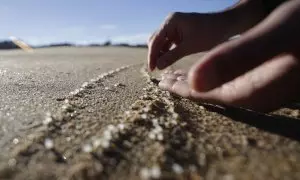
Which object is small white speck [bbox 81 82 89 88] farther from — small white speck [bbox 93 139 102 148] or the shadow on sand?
small white speck [bbox 93 139 102 148]

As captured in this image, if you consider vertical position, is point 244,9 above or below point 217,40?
above

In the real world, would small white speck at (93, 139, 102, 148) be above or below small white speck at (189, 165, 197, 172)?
below

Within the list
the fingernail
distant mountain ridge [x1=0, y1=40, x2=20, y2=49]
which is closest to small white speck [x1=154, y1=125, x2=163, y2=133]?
the fingernail

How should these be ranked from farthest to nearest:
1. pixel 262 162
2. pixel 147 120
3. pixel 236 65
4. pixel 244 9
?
pixel 244 9
pixel 147 120
pixel 236 65
pixel 262 162

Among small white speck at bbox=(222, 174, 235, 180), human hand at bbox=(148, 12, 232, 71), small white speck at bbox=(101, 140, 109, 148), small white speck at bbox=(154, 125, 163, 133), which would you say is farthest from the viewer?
human hand at bbox=(148, 12, 232, 71)

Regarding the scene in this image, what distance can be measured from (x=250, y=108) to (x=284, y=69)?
17 cm

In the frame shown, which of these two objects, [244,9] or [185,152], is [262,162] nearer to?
[185,152]

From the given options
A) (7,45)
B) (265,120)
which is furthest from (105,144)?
(7,45)

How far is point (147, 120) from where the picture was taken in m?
0.90

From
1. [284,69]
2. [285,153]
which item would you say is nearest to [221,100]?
[284,69]

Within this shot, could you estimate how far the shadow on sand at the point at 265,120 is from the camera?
2.84ft

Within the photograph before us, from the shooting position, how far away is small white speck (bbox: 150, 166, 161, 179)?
0.61 metres

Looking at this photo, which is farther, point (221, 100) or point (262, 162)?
point (221, 100)

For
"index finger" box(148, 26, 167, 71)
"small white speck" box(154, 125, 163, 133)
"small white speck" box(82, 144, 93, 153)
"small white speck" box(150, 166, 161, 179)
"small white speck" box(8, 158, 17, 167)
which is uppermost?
"index finger" box(148, 26, 167, 71)
